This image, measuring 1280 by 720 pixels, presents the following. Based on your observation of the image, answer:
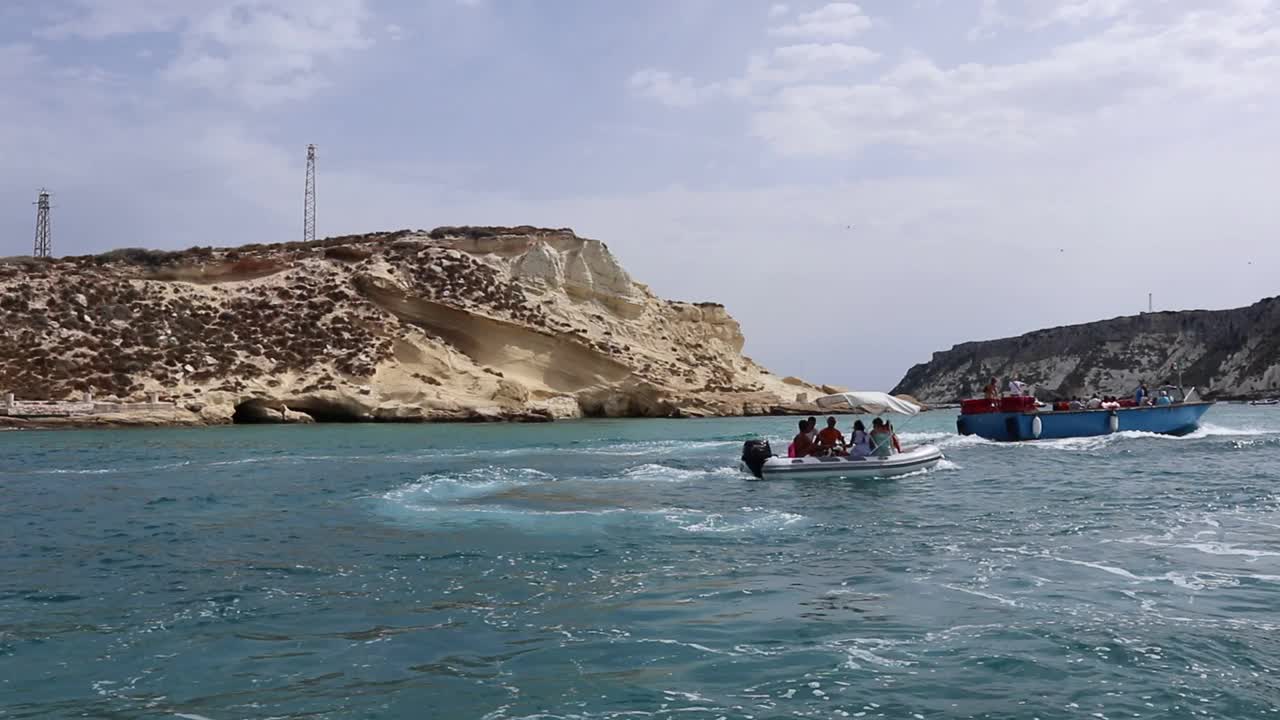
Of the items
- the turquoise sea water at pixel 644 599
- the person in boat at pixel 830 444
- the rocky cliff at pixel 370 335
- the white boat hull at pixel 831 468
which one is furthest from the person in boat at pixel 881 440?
the rocky cliff at pixel 370 335

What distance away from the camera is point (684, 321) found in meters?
72.8

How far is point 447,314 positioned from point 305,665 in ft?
174

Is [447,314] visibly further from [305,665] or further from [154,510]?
[305,665]

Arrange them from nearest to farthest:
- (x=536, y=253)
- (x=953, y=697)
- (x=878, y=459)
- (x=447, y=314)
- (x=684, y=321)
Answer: (x=953, y=697) → (x=878, y=459) → (x=447, y=314) → (x=536, y=253) → (x=684, y=321)

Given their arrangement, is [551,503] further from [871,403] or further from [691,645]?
[871,403]

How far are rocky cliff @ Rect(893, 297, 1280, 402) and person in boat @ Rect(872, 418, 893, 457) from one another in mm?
89930

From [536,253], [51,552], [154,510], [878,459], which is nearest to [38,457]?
[154,510]

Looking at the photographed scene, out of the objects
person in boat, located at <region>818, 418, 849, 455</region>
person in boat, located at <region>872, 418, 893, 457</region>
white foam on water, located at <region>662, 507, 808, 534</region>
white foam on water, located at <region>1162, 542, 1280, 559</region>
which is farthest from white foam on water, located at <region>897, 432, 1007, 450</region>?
white foam on water, located at <region>1162, 542, 1280, 559</region>

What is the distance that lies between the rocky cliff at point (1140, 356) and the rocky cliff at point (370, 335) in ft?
214

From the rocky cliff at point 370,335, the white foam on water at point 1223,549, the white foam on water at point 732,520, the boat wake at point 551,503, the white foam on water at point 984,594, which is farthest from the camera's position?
the rocky cliff at point 370,335

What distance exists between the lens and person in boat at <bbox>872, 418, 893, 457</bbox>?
23.0m

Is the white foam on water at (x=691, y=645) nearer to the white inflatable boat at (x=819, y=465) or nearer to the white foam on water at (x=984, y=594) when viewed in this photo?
the white foam on water at (x=984, y=594)

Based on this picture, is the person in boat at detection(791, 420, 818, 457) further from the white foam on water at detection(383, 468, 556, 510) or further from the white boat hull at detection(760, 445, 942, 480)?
the white foam on water at detection(383, 468, 556, 510)

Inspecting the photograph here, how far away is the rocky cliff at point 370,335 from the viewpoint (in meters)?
50.9
